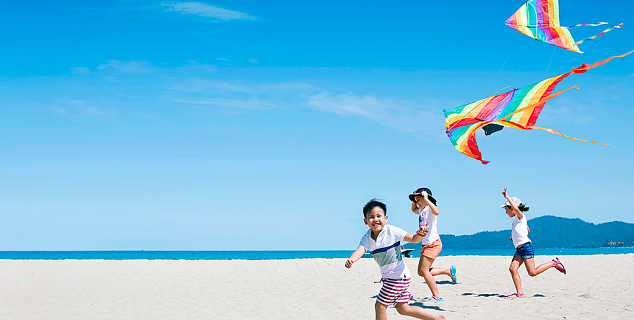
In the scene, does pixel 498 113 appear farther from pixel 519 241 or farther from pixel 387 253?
pixel 387 253

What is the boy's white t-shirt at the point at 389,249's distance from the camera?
487cm

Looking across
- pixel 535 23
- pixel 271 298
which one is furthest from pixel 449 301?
pixel 535 23

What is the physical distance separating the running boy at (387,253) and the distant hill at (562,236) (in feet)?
577

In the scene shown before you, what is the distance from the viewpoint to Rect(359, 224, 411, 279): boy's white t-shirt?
4.87 m

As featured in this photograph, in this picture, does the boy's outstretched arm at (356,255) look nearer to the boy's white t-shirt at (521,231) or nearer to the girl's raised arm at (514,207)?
the girl's raised arm at (514,207)

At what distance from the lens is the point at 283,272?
14531mm

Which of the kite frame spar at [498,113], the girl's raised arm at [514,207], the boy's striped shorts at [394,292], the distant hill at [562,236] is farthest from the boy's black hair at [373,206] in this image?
the distant hill at [562,236]

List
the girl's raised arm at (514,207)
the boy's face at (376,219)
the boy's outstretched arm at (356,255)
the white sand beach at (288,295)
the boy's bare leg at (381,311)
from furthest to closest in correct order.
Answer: the girl's raised arm at (514,207) → the white sand beach at (288,295) → the boy's bare leg at (381,311) → the boy's face at (376,219) → the boy's outstretched arm at (356,255)

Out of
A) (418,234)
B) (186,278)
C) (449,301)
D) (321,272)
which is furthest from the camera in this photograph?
(321,272)

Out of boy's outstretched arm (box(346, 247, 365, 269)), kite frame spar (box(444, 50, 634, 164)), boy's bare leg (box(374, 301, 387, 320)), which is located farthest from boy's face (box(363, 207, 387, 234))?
kite frame spar (box(444, 50, 634, 164))

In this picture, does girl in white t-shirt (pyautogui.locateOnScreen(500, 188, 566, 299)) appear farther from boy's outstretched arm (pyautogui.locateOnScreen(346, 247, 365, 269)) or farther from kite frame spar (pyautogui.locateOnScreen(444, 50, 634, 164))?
boy's outstretched arm (pyautogui.locateOnScreen(346, 247, 365, 269))

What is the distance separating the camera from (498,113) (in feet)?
28.7

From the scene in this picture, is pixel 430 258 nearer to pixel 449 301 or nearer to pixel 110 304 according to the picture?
pixel 449 301

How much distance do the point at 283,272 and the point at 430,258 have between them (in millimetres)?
7613
